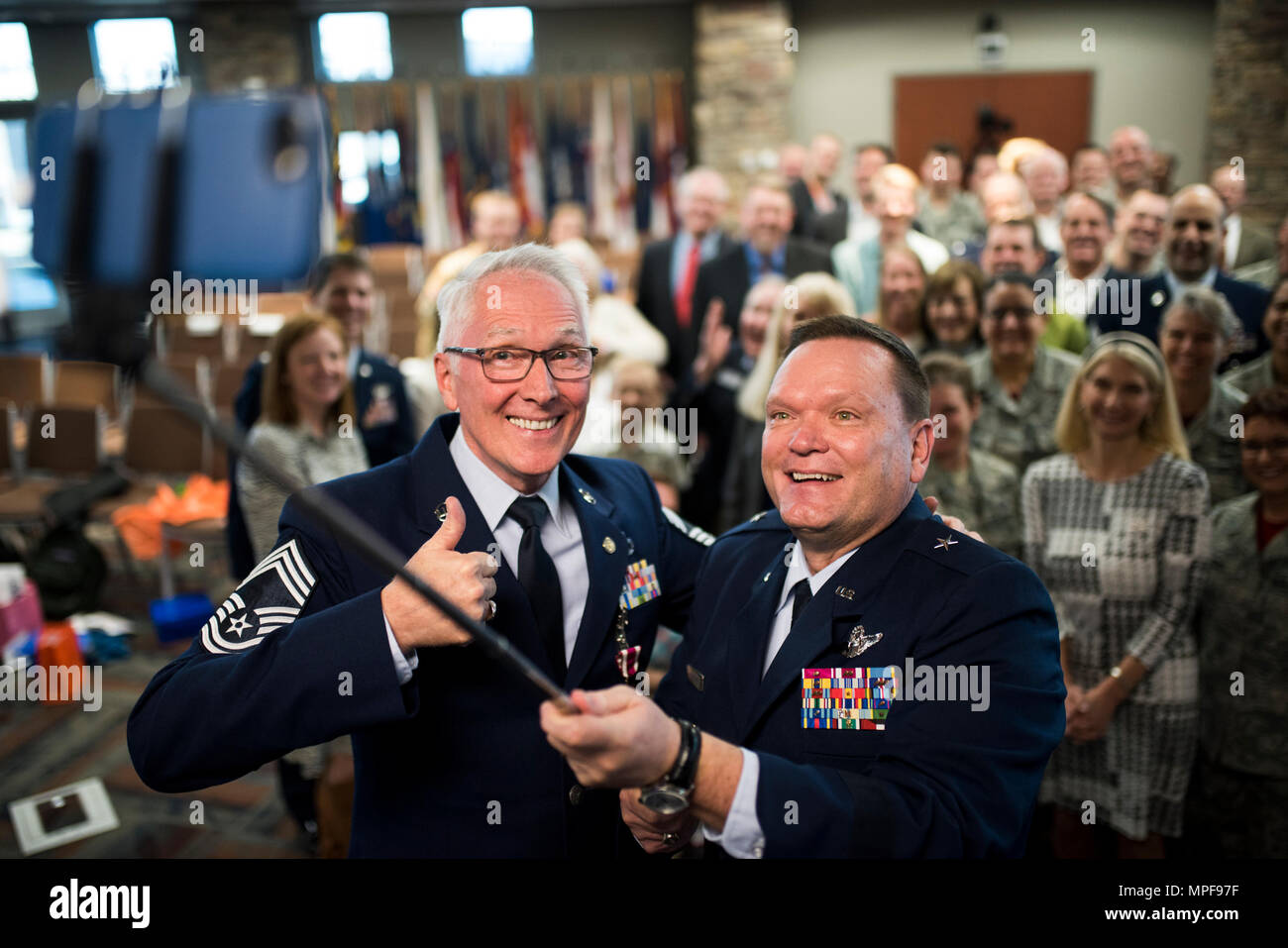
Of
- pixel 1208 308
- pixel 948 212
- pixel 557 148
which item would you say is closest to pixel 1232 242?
pixel 948 212

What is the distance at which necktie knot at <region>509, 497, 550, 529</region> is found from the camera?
1.66m

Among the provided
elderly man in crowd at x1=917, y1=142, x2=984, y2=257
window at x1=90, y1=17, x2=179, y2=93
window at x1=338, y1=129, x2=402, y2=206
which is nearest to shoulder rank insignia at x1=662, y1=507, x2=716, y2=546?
elderly man in crowd at x1=917, y1=142, x2=984, y2=257

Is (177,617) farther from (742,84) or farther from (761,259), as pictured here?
(742,84)

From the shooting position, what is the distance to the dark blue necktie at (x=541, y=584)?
1.61 m

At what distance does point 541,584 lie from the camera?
163cm

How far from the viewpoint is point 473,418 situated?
1.64 metres

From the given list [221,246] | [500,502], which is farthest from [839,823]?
[221,246]

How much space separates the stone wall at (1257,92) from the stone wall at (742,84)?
4.20 metres

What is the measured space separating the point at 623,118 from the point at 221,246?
11149 mm

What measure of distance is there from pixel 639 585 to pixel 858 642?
483 millimetres

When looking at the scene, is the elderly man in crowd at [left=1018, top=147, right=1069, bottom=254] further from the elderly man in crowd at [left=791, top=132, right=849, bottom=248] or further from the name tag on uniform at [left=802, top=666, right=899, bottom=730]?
the name tag on uniform at [left=802, top=666, right=899, bottom=730]

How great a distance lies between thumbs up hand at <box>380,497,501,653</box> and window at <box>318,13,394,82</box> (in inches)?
453

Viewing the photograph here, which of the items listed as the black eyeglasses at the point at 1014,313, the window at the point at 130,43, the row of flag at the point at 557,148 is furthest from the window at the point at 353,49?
the black eyeglasses at the point at 1014,313
